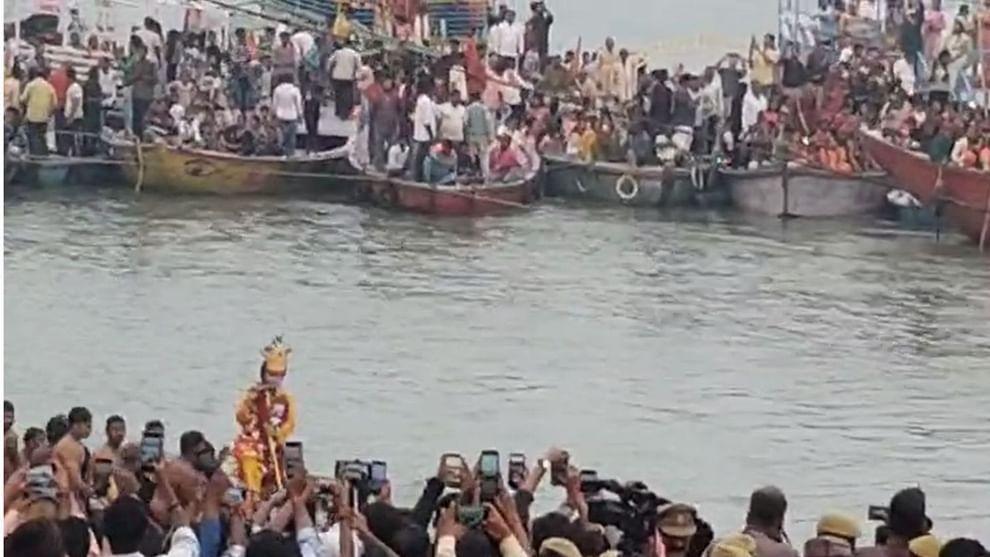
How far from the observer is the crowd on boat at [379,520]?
183 inches

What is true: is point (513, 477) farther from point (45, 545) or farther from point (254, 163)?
point (254, 163)

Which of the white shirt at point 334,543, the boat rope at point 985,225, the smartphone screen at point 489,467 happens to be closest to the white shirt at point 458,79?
the boat rope at point 985,225

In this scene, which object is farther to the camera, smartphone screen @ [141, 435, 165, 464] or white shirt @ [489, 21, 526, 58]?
white shirt @ [489, 21, 526, 58]

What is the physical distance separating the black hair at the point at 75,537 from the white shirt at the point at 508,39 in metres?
5.16

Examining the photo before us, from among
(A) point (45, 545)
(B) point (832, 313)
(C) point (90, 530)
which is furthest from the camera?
(B) point (832, 313)

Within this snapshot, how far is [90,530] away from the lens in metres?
4.79

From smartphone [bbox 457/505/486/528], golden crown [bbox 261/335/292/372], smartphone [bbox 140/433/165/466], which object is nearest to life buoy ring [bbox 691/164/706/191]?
golden crown [bbox 261/335/292/372]

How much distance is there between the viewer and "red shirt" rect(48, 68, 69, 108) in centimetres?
947

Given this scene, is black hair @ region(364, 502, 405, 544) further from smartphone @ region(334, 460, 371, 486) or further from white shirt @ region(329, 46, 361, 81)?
white shirt @ region(329, 46, 361, 81)

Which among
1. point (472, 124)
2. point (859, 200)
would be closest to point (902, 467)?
point (859, 200)

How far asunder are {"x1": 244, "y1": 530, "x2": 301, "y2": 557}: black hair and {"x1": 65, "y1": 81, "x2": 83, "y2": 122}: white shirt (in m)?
5.16

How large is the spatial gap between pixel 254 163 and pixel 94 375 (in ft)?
3.96

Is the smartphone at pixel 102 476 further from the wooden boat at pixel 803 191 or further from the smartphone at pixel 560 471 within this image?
the wooden boat at pixel 803 191

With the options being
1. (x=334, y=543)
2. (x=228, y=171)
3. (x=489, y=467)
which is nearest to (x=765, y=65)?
(x=228, y=171)
